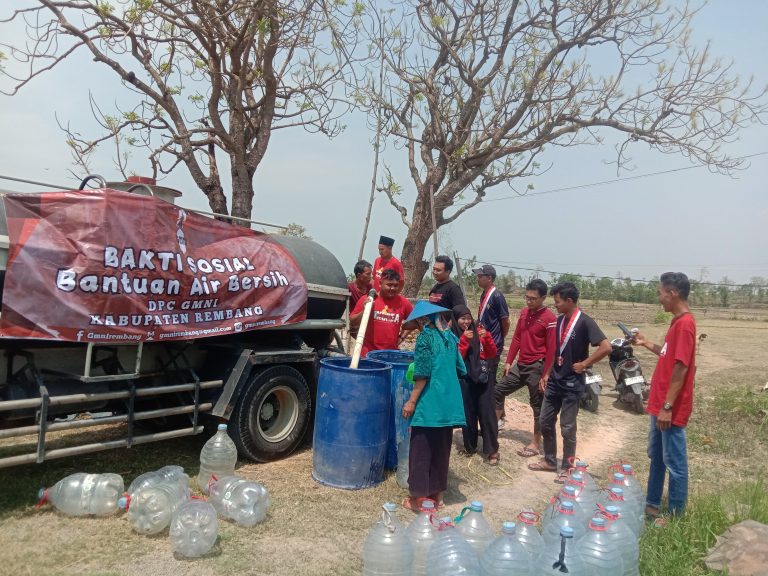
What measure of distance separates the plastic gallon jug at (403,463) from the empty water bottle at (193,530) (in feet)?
6.38

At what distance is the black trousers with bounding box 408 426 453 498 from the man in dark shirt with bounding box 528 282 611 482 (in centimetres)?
163

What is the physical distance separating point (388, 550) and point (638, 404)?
742 centimetres

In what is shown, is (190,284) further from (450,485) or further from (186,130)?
(186,130)

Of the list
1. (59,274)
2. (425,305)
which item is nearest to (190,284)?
(59,274)

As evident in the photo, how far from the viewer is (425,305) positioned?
16.1ft

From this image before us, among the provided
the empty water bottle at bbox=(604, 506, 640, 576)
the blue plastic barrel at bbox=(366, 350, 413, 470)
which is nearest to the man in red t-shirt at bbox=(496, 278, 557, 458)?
the blue plastic barrel at bbox=(366, 350, 413, 470)

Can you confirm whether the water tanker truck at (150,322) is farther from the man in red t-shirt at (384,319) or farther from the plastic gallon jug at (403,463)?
the plastic gallon jug at (403,463)

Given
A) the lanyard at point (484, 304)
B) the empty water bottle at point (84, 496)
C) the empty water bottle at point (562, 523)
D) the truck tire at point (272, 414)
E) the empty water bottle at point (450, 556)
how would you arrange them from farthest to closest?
1. the lanyard at point (484, 304)
2. the truck tire at point (272, 414)
3. the empty water bottle at point (84, 496)
4. the empty water bottle at point (562, 523)
5. the empty water bottle at point (450, 556)

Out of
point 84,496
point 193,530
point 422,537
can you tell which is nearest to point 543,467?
point 422,537

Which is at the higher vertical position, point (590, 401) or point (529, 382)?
point (529, 382)

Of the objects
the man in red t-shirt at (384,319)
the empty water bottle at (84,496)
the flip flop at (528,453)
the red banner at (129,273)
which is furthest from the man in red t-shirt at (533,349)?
the empty water bottle at (84,496)

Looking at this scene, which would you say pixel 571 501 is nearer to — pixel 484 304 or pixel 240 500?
pixel 240 500

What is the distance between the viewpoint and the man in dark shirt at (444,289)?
6.46 metres

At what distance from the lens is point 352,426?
5.30 m
